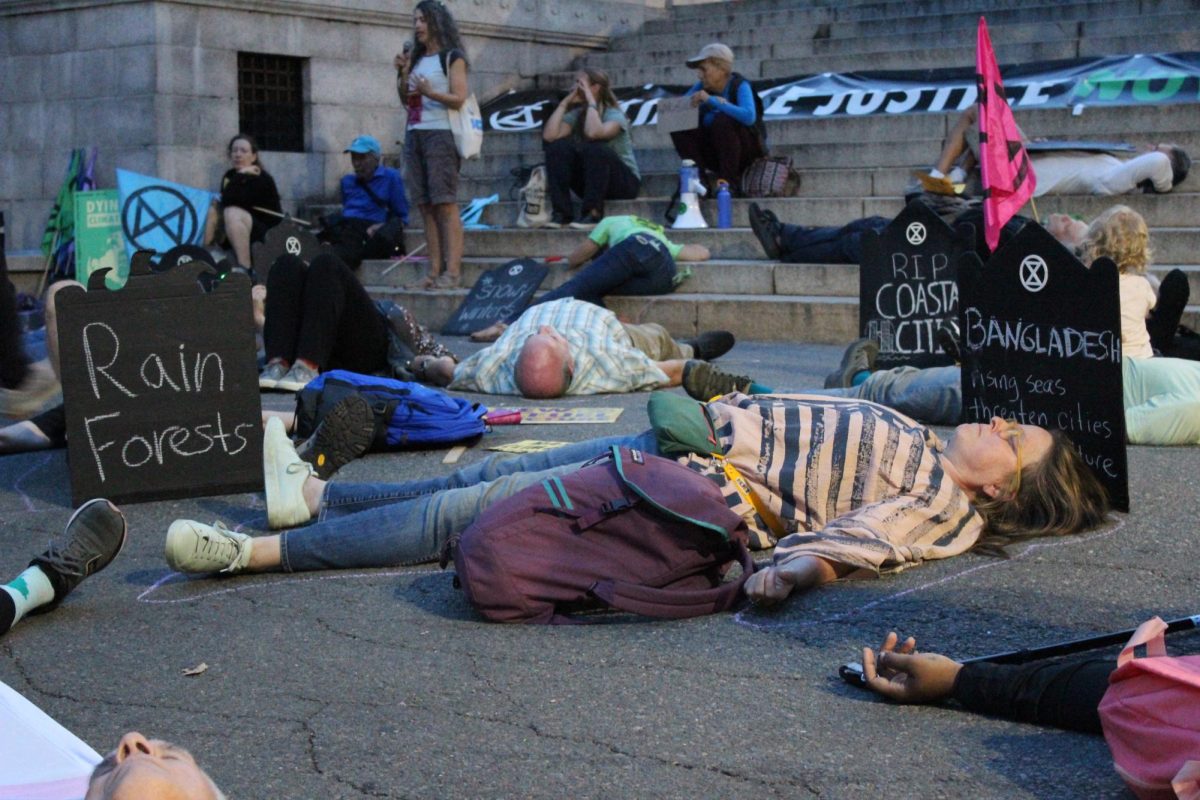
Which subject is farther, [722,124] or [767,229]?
[722,124]

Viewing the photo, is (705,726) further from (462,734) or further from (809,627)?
(809,627)

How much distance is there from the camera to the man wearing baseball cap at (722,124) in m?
12.5

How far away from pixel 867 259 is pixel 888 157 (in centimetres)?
510

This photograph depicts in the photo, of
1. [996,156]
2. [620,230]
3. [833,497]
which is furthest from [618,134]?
[833,497]

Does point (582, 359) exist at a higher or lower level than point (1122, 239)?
lower

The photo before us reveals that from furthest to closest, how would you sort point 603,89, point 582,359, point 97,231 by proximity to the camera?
point 97,231, point 603,89, point 582,359

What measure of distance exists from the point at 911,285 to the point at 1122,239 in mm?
1404

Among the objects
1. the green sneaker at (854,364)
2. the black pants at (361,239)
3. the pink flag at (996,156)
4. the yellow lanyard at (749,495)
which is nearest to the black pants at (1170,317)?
the pink flag at (996,156)

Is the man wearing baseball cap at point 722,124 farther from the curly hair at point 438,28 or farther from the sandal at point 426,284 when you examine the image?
the sandal at point 426,284

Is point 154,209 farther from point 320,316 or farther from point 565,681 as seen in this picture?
point 565,681

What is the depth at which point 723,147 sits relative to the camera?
500 inches

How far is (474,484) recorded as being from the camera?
502 centimetres

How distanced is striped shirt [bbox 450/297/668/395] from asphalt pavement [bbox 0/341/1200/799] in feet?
10.2

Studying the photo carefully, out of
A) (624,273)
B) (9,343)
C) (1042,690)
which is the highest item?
(624,273)
